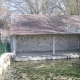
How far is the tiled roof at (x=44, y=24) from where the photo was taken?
58.6ft

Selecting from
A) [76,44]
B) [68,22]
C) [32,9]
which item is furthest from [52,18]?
[32,9]

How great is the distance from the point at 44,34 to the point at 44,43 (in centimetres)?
138

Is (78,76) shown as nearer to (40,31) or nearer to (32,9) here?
(40,31)

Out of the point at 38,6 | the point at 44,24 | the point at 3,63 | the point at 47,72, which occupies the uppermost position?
the point at 38,6

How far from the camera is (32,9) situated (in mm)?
29875

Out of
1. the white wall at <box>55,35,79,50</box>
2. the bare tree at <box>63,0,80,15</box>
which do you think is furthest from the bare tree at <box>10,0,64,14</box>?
the white wall at <box>55,35,79,50</box>

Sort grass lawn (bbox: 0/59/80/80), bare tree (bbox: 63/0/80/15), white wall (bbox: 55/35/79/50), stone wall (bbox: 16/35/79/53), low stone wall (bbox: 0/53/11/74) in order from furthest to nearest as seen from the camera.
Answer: bare tree (bbox: 63/0/80/15) → white wall (bbox: 55/35/79/50) → stone wall (bbox: 16/35/79/53) → low stone wall (bbox: 0/53/11/74) → grass lawn (bbox: 0/59/80/80)

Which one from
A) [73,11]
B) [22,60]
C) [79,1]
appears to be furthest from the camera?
[73,11]

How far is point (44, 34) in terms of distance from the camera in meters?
18.6

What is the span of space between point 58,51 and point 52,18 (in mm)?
3577

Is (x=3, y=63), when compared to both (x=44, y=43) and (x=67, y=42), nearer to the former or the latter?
(x=44, y=43)

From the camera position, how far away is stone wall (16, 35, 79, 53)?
19.5 m

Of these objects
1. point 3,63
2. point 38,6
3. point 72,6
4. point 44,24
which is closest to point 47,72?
point 3,63

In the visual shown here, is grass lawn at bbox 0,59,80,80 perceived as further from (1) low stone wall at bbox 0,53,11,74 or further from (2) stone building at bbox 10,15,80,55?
(2) stone building at bbox 10,15,80,55
